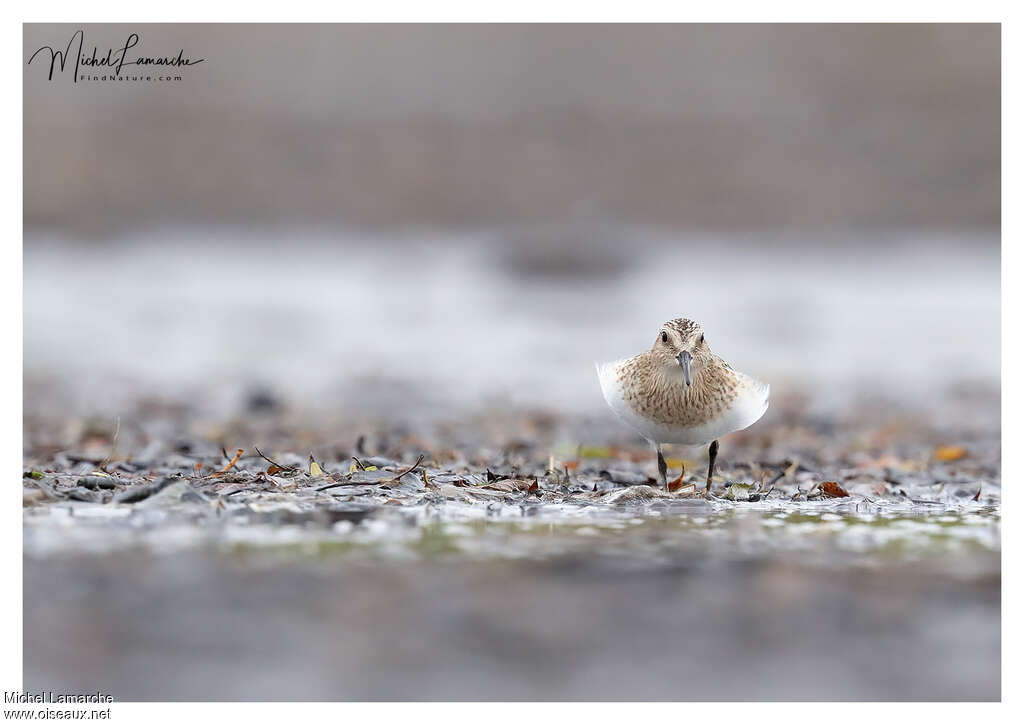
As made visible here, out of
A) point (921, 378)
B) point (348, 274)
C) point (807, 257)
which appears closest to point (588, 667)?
point (921, 378)

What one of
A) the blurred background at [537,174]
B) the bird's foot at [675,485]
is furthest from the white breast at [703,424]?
the blurred background at [537,174]

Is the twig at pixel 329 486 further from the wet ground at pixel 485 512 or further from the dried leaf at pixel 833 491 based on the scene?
the dried leaf at pixel 833 491

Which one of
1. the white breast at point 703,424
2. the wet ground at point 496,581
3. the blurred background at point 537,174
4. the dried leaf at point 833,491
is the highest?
the blurred background at point 537,174

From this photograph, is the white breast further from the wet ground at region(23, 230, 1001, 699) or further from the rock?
the rock

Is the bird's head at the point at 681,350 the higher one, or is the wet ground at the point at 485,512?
the bird's head at the point at 681,350

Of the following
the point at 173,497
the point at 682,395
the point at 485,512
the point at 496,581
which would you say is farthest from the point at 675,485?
the point at 173,497

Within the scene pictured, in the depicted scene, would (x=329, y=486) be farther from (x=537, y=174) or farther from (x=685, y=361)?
(x=537, y=174)

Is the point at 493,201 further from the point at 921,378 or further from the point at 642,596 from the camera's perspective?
the point at 642,596
